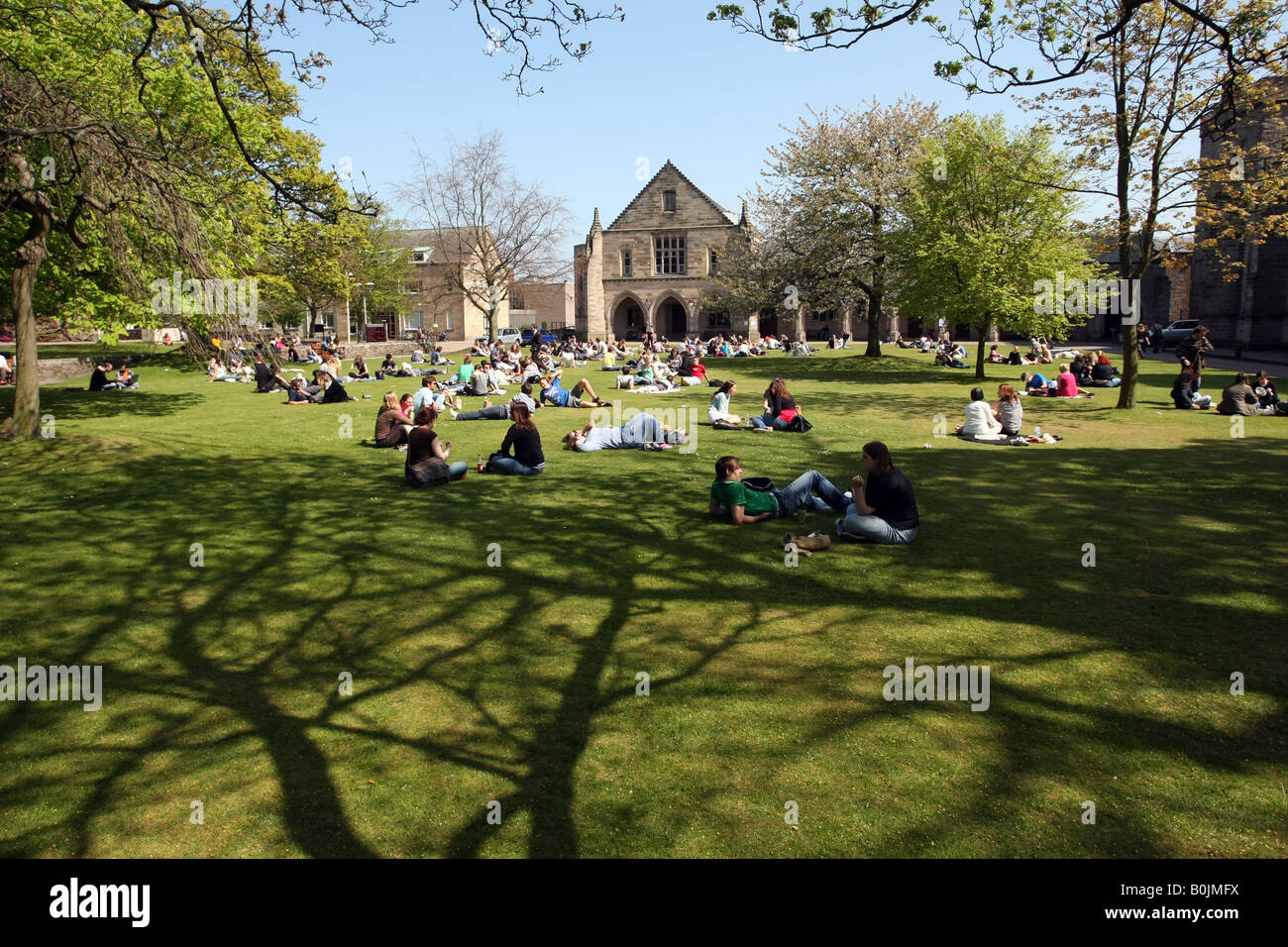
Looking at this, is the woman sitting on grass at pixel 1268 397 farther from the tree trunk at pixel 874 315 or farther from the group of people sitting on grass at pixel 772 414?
the tree trunk at pixel 874 315

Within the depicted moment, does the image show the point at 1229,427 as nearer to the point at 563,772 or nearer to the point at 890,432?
the point at 890,432

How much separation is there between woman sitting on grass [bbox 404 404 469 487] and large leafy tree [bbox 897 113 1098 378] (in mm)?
22693

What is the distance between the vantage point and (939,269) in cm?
3091

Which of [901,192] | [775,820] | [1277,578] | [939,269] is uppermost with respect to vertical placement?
[901,192]

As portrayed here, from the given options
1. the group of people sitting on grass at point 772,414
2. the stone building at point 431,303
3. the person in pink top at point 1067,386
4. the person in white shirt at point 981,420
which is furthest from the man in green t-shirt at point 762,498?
the stone building at point 431,303

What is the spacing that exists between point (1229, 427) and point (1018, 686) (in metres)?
16.1

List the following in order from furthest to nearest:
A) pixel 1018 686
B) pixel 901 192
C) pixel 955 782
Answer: pixel 901 192 → pixel 1018 686 → pixel 955 782

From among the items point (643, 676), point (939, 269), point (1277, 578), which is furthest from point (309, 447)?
point (939, 269)

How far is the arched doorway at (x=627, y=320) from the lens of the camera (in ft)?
250

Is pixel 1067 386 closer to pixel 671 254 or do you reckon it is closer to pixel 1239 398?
pixel 1239 398

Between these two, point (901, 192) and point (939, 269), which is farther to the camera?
point (901, 192)

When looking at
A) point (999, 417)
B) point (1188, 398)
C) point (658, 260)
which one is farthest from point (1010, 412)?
point (658, 260)

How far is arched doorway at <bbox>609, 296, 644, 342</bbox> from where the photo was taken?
7631 centimetres

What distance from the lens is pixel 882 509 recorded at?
937 cm
